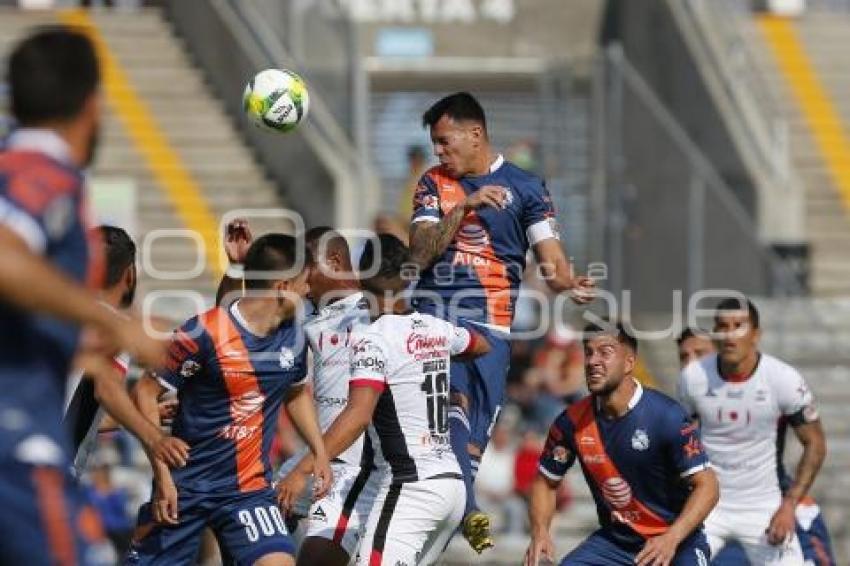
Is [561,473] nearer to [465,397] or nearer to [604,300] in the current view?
[465,397]

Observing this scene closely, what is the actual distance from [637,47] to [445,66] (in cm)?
288

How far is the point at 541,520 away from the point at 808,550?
2522 mm

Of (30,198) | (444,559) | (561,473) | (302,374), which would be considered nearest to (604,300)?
(444,559)

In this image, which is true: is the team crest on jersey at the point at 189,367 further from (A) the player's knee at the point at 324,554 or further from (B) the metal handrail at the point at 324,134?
(B) the metal handrail at the point at 324,134

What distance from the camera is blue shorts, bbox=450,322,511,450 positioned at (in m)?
10.9

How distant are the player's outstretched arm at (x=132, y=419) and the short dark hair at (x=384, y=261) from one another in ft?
4.26

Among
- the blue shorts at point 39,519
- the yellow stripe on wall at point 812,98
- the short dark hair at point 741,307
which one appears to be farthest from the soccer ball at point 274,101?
the yellow stripe on wall at point 812,98

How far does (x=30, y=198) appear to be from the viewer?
6141mm

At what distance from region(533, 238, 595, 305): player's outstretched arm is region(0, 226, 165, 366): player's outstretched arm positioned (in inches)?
182

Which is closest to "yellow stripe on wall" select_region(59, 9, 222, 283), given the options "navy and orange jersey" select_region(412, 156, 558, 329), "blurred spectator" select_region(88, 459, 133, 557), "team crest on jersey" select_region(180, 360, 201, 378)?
"blurred spectator" select_region(88, 459, 133, 557)

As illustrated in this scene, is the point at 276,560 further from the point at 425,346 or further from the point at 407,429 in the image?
the point at 425,346

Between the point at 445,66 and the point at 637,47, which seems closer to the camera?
the point at 637,47

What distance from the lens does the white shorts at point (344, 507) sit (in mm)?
10508

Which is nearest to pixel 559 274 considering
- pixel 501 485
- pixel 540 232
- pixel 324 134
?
pixel 540 232
